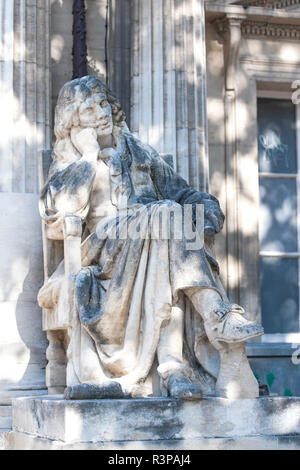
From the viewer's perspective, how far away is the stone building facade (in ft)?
24.6

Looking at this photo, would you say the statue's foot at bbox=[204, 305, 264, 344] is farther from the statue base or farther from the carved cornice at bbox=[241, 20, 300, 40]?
the carved cornice at bbox=[241, 20, 300, 40]

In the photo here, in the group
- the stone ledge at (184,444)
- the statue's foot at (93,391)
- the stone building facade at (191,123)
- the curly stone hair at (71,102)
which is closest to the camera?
the stone ledge at (184,444)

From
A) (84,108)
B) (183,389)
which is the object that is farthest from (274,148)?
(183,389)

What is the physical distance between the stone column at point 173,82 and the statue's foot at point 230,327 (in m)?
2.25

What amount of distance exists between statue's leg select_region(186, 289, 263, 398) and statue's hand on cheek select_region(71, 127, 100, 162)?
148cm

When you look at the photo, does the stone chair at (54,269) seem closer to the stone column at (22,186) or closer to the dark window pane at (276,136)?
the stone column at (22,186)

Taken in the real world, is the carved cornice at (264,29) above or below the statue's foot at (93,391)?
above

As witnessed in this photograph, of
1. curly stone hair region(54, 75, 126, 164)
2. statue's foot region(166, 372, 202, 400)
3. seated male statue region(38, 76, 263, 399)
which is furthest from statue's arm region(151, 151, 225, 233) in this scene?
statue's foot region(166, 372, 202, 400)

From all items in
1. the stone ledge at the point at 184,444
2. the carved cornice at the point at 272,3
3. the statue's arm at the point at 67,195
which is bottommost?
the stone ledge at the point at 184,444

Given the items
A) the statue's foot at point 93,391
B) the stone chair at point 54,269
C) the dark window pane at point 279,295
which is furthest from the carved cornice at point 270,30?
the statue's foot at point 93,391

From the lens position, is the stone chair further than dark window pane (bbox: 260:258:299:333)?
No

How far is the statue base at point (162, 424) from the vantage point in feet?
18.1

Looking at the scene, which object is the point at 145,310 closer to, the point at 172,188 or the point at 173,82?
the point at 172,188

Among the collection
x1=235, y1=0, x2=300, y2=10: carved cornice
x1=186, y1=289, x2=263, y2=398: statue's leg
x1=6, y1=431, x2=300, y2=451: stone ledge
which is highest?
x1=235, y1=0, x2=300, y2=10: carved cornice
